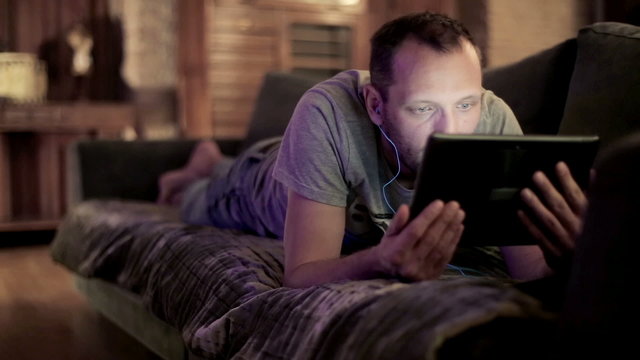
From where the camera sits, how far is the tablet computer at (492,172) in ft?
2.65

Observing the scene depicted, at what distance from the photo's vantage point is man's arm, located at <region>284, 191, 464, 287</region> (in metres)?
0.83

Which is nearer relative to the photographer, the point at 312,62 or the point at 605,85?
the point at 605,85

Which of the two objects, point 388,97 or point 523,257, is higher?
point 388,97

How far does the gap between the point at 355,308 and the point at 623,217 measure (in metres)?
0.35

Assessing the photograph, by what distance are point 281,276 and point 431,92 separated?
0.44m

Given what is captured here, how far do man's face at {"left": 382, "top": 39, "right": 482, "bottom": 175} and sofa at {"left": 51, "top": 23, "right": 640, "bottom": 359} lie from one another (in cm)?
19

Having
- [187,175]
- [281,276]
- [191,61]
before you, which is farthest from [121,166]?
[191,61]

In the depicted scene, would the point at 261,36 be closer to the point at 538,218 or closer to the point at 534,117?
the point at 534,117

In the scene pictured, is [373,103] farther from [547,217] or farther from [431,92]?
[547,217]

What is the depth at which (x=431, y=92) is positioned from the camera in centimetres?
93

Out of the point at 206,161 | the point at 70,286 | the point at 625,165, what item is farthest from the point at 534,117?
the point at 70,286

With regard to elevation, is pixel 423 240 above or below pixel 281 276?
above

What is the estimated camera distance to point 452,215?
83 cm

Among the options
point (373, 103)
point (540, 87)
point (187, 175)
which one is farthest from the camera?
point (187, 175)
